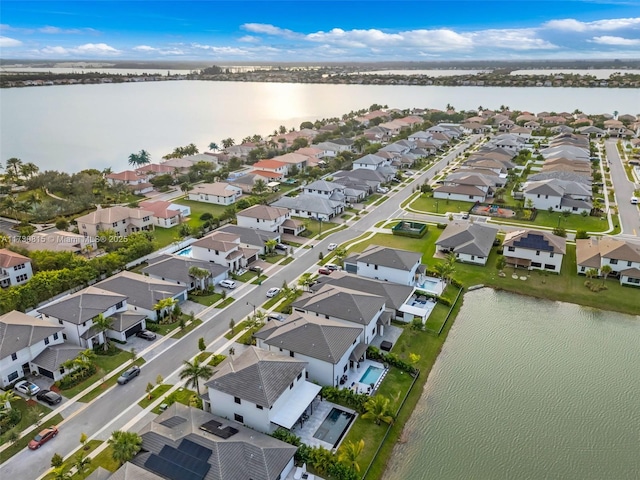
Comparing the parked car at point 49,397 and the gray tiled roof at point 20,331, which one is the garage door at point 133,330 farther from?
the parked car at point 49,397

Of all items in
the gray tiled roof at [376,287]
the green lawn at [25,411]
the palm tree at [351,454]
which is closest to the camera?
the palm tree at [351,454]

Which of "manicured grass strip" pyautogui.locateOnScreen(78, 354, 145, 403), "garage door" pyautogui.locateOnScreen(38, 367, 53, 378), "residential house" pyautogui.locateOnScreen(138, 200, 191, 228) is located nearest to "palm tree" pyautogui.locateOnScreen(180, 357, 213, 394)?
"manicured grass strip" pyautogui.locateOnScreen(78, 354, 145, 403)

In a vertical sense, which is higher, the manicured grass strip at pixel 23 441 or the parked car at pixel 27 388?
the parked car at pixel 27 388

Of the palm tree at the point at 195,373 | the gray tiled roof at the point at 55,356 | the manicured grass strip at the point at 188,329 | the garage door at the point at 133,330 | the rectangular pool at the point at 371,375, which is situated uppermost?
the palm tree at the point at 195,373

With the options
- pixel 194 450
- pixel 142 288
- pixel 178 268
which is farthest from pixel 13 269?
pixel 194 450

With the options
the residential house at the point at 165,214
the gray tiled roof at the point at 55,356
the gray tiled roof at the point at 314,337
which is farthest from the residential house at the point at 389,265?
the residential house at the point at 165,214

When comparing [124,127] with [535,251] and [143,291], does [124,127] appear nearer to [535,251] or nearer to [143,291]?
[143,291]
